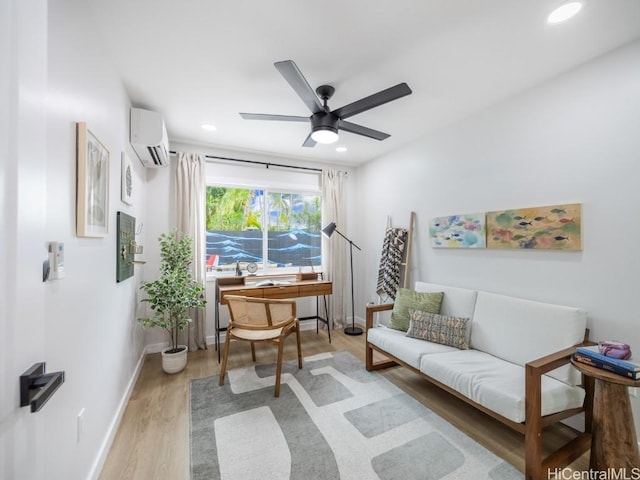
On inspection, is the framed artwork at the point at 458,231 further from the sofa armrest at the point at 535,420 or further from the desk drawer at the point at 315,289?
the desk drawer at the point at 315,289

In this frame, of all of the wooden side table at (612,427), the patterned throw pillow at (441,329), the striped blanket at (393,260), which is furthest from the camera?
the striped blanket at (393,260)

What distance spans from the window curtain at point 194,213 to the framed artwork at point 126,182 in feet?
2.96

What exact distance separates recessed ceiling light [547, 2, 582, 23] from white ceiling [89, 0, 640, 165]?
4cm

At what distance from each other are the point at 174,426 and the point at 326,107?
8.70 feet

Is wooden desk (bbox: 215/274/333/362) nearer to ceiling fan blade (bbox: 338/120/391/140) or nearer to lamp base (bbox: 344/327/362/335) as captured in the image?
lamp base (bbox: 344/327/362/335)

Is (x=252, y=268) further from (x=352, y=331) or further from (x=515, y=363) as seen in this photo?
(x=515, y=363)

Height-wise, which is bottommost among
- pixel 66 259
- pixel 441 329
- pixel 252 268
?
pixel 441 329

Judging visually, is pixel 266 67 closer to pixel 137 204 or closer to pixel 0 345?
pixel 137 204

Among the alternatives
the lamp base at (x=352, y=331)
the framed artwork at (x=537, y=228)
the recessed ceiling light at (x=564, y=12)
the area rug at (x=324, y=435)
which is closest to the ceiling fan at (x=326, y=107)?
the recessed ceiling light at (x=564, y=12)

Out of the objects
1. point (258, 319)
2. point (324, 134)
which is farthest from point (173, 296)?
point (324, 134)

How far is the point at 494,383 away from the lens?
5.86ft

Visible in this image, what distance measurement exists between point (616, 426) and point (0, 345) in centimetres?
255

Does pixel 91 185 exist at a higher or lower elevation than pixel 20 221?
higher

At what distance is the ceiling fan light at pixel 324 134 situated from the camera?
2174 mm
